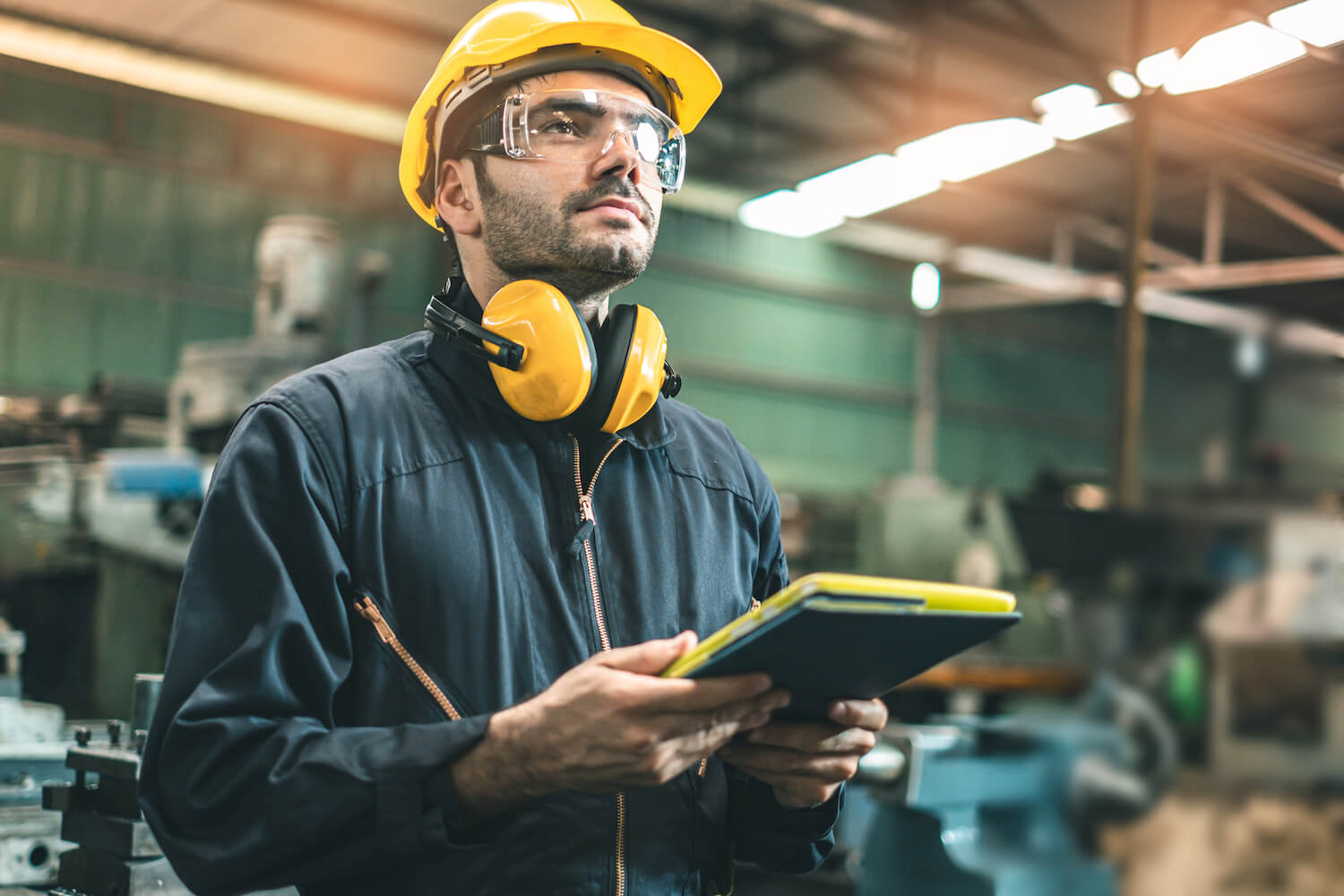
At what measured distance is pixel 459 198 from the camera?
1.28 meters

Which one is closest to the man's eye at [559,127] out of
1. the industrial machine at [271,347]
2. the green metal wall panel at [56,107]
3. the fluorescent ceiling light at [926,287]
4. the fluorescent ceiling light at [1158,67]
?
the industrial machine at [271,347]

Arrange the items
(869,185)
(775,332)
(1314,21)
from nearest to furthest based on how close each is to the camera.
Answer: (1314,21)
(869,185)
(775,332)

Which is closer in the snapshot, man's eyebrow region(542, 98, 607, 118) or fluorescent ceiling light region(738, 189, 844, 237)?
man's eyebrow region(542, 98, 607, 118)

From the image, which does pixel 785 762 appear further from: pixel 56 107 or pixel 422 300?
pixel 422 300

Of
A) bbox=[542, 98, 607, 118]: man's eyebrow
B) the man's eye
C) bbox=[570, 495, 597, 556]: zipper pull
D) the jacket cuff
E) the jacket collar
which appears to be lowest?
the jacket cuff

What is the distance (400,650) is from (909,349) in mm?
12247

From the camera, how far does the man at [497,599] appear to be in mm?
867

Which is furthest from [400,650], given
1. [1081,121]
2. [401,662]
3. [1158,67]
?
[1081,121]

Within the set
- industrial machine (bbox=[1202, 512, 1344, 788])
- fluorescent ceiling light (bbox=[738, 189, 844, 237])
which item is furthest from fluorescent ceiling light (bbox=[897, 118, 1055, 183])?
industrial machine (bbox=[1202, 512, 1344, 788])

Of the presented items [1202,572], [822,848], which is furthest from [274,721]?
[1202,572]

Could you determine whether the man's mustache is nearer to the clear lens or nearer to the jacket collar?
the clear lens

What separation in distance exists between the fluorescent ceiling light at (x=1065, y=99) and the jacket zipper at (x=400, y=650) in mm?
7420

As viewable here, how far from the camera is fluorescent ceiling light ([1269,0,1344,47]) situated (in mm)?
3914

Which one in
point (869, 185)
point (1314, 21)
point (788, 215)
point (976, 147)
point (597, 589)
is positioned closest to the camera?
point (597, 589)
